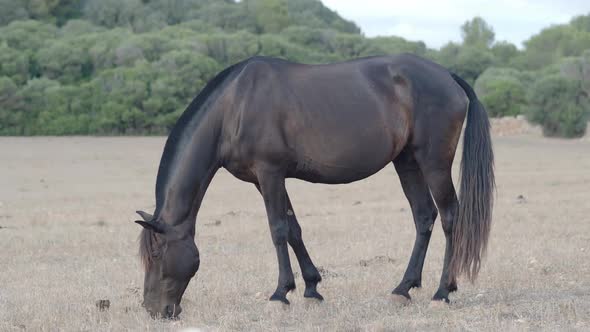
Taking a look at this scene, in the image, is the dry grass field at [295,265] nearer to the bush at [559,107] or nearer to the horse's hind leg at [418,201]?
the horse's hind leg at [418,201]

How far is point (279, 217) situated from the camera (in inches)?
273

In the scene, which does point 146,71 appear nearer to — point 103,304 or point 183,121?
point 183,121

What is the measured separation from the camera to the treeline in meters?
44.6

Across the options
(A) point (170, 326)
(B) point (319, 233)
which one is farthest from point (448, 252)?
(B) point (319, 233)

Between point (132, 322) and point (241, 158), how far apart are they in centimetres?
158

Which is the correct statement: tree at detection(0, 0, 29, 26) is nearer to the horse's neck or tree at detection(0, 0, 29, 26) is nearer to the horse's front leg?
the horse's neck

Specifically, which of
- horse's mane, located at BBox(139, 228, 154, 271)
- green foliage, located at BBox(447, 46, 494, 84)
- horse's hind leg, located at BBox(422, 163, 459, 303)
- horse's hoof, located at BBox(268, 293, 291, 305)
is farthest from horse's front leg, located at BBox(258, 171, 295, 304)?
green foliage, located at BBox(447, 46, 494, 84)

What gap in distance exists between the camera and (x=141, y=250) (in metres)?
6.71

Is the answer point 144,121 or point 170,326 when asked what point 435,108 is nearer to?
point 170,326

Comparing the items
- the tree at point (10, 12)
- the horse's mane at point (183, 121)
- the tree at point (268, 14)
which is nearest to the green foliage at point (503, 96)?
the tree at point (268, 14)

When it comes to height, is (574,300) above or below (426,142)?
below

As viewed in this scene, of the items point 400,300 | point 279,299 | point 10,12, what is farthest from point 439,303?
point 10,12

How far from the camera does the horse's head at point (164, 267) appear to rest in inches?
262

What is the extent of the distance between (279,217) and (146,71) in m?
41.9
